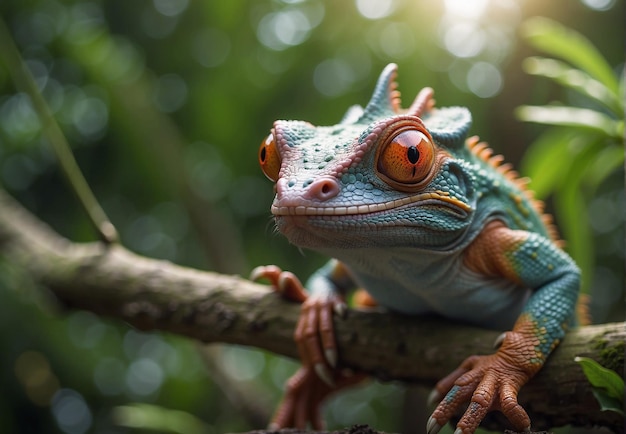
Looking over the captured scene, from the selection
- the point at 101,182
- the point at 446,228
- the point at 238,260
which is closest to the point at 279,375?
the point at 238,260

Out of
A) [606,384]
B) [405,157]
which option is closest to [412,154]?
[405,157]

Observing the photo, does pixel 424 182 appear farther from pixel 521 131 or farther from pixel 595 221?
pixel 595 221

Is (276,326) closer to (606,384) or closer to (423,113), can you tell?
(423,113)

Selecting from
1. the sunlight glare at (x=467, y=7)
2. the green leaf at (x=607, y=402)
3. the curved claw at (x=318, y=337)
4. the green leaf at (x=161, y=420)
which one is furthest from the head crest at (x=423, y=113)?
the green leaf at (x=161, y=420)

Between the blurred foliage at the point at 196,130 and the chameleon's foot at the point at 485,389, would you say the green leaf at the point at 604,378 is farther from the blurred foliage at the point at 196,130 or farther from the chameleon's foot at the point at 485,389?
the blurred foliage at the point at 196,130

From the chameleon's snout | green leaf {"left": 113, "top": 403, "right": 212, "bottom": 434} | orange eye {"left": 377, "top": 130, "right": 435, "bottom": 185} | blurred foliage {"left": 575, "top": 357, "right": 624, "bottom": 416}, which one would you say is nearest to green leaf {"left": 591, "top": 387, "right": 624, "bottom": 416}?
blurred foliage {"left": 575, "top": 357, "right": 624, "bottom": 416}

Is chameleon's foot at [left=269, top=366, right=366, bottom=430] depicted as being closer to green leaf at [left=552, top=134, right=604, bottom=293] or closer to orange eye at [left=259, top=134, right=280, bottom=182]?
orange eye at [left=259, top=134, right=280, bottom=182]

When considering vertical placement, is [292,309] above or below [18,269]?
above
